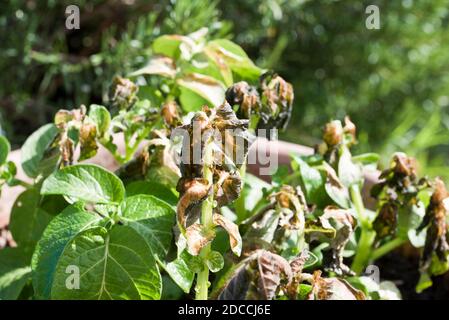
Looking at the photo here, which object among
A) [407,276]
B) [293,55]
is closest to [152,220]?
[407,276]

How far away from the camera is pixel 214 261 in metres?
0.63

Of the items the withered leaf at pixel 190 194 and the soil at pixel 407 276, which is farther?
the soil at pixel 407 276

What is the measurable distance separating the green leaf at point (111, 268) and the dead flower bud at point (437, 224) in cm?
30

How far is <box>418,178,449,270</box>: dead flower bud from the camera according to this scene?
30.5 inches

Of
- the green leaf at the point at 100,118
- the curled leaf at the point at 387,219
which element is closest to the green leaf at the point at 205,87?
the green leaf at the point at 100,118

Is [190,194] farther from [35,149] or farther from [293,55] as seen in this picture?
[293,55]

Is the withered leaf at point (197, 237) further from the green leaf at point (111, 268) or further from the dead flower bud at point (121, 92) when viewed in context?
the dead flower bud at point (121, 92)

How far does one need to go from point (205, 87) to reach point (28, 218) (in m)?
0.25

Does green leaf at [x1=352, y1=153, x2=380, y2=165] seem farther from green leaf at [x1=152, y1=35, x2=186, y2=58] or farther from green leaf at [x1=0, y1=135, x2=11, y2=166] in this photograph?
green leaf at [x1=0, y1=135, x2=11, y2=166]

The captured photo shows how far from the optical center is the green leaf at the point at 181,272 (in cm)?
65

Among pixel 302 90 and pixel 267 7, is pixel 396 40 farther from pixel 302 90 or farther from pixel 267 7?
pixel 267 7

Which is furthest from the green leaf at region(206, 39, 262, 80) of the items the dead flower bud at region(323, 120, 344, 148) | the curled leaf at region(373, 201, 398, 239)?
the curled leaf at region(373, 201, 398, 239)

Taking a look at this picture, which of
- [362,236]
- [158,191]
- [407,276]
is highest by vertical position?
[158,191]

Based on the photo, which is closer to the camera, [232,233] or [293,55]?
[232,233]
